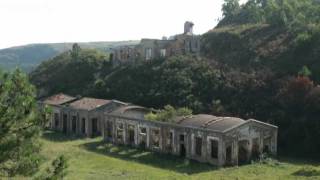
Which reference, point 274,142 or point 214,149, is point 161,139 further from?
point 274,142

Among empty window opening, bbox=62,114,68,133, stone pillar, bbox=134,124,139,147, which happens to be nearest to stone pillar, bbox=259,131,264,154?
stone pillar, bbox=134,124,139,147

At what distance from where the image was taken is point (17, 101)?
1728cm

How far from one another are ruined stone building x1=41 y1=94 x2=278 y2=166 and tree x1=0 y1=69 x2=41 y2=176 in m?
13.6

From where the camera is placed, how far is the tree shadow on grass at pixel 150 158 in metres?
35.4

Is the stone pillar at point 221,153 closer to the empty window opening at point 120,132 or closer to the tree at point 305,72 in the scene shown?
the empty window opening at point 120,132

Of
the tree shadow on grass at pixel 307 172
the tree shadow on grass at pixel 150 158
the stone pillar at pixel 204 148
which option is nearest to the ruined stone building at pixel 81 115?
the tree shadow on grass at pixel 150 158

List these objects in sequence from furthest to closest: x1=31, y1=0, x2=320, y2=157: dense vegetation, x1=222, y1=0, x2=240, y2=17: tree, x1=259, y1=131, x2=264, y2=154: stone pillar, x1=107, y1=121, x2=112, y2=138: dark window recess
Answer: x1=222, y1=0, x2=240, y2=17: tree → x1=107, y1=121, x2=112, y2=138: dark window recess → x1=31, y1=0, x2=320, y2=157: dense vegetation → x1=259, y1=131, x2=264, y2=154: stone pillar

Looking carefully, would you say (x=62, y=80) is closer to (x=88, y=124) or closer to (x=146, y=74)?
(x=146, y=74)

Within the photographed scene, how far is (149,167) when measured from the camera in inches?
1391

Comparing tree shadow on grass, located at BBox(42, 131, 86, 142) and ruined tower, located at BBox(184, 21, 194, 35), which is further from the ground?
ruined tower, located at BBox(184, 21, 194, 35)

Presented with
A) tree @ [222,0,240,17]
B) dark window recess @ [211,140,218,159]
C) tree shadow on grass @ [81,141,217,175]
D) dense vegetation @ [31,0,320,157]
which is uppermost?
tree @ [222,0,240,17]

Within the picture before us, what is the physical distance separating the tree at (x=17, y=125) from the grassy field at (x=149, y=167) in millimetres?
13339

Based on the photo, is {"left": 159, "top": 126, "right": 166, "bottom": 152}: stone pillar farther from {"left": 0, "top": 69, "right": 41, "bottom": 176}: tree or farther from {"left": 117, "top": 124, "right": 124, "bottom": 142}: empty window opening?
{"left": 0, "top": 69, "right": 41, "bottom": 176}: tree

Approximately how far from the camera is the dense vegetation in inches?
1686
